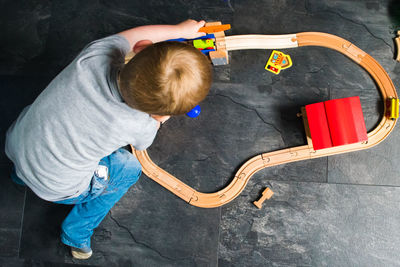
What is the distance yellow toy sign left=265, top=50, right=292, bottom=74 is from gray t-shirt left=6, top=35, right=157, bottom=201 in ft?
2.34

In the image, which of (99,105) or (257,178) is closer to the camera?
(99,105)

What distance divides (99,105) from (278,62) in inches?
35.0

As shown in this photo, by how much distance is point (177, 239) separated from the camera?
4.44ft

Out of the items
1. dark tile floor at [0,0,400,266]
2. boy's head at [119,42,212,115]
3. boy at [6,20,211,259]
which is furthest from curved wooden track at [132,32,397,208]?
boy's head at [119,42,212,115]

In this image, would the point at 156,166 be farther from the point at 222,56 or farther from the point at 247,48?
the point at 247,48

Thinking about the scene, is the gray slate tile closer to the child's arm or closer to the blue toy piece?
the blue toy piece

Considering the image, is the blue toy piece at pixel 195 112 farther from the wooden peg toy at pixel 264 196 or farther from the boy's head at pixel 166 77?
the boy's head at pixel 166 77

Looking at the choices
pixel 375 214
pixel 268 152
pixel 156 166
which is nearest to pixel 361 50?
pixel 268 152

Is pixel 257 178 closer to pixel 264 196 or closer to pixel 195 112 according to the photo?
pixel 264 196

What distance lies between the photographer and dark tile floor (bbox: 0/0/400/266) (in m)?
1.31

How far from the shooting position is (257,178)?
1.35 meters

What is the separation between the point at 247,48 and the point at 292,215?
0.75 m

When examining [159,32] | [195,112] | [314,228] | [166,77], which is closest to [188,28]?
[159,32]

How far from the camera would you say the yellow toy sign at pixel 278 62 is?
4.54ft
